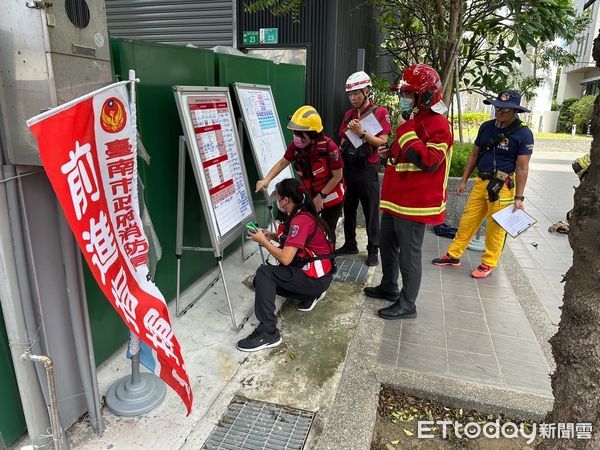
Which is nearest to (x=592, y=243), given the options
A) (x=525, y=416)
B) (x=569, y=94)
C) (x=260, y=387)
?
(x=525, y=416)

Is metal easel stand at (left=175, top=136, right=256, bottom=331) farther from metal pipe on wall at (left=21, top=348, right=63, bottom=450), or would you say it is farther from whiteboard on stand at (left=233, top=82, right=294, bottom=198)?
metal pipe on wall at (left=21, top=348, right=63, bottom=450)

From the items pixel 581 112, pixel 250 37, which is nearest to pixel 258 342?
pixel 250 37

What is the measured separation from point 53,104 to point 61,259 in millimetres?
742

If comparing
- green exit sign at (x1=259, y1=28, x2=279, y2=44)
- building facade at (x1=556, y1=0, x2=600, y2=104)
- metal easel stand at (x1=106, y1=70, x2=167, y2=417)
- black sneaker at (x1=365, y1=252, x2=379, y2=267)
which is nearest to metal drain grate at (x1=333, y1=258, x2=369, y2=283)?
black sneaker at (x1=365, y1=252, x2=379, y2=267)

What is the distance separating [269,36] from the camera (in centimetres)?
660

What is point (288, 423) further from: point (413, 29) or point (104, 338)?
point (413, 29)

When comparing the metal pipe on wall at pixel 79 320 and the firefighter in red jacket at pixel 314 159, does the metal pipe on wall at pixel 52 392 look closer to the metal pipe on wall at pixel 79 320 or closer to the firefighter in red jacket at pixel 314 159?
the metal pipe on wall at pixel 79 320

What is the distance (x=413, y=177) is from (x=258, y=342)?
5.28 ft

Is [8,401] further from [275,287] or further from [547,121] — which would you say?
[547,121]

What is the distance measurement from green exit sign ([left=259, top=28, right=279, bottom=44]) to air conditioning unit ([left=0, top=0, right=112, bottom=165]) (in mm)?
4995

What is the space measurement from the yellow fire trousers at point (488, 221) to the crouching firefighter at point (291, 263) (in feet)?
6.31

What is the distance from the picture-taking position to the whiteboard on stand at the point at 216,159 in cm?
304

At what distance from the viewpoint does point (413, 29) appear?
7.52 metres

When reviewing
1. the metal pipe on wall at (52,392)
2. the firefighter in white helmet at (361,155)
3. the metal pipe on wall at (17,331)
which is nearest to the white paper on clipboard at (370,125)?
the firefighter in white helmet at (361,155)
